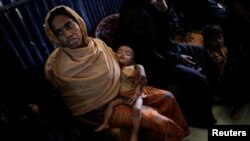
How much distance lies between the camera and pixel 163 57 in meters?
2.38

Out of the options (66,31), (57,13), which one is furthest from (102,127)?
(57,13)

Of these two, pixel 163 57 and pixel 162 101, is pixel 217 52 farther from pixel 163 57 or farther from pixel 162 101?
pixel 162 101

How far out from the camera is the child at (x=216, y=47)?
2695 mm

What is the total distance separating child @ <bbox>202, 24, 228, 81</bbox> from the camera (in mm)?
2695

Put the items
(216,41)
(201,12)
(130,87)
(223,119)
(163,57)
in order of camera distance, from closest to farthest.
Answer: (130,87) → (163,57) → (223,119) → (216,41) → (201,12)

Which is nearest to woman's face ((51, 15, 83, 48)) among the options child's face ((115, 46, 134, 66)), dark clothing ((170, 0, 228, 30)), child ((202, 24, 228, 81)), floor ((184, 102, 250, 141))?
child's face ((115, 46, 134, 66))

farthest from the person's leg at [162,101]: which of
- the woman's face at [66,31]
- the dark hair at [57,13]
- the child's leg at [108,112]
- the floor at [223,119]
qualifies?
the dark hair at [57,13]

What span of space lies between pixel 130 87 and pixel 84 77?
355mm

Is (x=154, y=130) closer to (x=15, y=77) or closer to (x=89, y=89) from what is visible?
(x=89, y=89)

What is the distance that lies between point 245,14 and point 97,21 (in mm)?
1333

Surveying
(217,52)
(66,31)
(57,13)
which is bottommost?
(217,52)

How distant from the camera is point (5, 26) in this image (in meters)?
1.78

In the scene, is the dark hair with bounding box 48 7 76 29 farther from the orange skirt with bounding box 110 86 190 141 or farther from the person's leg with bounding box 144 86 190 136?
the person's leg with bounding box 144 86 190 136

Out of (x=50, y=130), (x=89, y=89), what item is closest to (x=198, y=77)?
(x=89, y=89)
